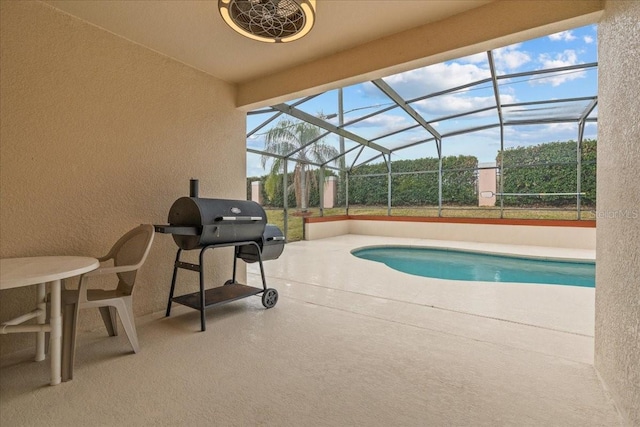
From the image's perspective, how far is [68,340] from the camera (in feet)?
6.94

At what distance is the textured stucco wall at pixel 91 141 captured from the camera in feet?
7.76

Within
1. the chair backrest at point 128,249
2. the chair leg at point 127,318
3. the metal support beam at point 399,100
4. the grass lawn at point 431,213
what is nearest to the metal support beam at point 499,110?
the grass lawn at point 431,213

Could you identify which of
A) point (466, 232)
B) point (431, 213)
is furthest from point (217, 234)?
point (431, 213)

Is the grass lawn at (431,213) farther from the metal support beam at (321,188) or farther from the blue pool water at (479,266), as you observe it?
the blue pool water at (479,266)

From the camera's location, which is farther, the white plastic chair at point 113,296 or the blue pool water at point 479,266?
the blue pool water at point 479,266

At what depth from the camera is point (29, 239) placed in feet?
8.00

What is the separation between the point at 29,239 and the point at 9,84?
3.95 feet

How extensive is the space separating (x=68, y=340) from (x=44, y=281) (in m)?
0.58

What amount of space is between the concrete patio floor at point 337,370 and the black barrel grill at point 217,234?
23cm

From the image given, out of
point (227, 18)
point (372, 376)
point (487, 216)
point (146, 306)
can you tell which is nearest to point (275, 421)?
point (372, 376)

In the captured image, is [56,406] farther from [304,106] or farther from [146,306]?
[304,106]

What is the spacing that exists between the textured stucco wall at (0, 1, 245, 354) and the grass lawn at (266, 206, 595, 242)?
Answer: 16.4 feet

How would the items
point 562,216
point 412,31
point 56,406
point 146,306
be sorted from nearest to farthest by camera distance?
point 56,406 → point 412,31 → point 146,306 → point 562,216

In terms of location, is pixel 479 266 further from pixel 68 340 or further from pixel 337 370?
pixel 68 340
